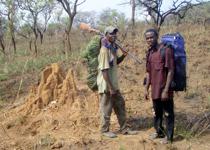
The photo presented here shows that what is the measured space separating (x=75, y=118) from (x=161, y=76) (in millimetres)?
1994

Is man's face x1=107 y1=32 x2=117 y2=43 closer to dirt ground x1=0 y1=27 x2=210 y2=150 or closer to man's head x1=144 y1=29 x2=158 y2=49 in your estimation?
man's head x1=144 y1=29 x2=158 y2=49

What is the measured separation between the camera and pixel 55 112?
7.62 meters

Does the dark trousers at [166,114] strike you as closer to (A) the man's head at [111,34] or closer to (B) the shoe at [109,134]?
(B) the shoe at [109,134]

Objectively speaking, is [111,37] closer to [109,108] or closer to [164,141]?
[109,108]

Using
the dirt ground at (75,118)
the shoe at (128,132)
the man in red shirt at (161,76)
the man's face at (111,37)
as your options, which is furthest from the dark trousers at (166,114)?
the man's face at (111,37)

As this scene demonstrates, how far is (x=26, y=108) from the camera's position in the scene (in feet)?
25.8

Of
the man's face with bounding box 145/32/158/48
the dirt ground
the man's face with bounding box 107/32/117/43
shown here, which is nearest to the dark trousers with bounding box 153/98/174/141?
the dirt ground

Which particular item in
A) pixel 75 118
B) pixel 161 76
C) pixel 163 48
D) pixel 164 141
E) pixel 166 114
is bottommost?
pixel 164 141

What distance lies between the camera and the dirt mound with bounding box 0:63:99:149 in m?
7.08

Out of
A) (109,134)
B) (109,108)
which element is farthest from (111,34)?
(109,134)

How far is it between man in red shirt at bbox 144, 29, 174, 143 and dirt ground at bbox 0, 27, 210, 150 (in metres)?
0.43

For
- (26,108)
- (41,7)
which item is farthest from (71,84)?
(41,7)

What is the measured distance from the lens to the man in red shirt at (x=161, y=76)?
5785 millimetres

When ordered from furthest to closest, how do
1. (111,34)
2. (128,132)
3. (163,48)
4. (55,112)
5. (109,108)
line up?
(55,112) → (128,132) → (109,108) → (111,34) → (163,48)
